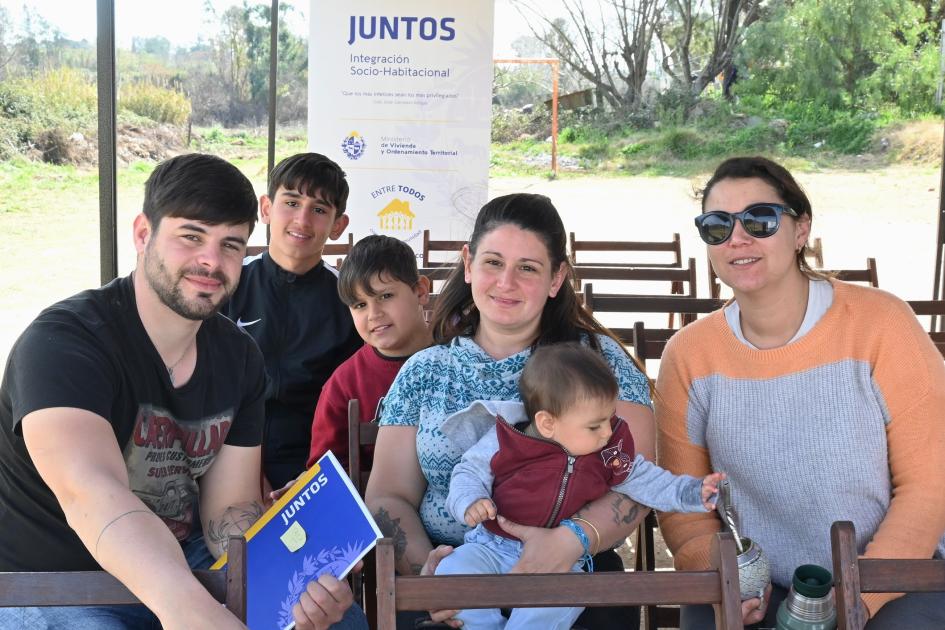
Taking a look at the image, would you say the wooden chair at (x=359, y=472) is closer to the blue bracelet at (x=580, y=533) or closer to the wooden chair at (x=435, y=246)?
the blue bracelet at (x=580, y=533)

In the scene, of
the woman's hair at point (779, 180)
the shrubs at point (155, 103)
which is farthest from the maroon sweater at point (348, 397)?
the shrubs at point (155, 103)

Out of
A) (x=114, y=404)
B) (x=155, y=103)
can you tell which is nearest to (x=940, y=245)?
(x=114, y=404)

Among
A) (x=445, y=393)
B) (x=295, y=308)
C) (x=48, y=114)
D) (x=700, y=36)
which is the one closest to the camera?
(x=445, y=393)

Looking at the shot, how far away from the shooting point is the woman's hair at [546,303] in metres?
2.39

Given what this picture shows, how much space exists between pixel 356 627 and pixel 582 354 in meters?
0.76

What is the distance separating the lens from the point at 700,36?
797 inches

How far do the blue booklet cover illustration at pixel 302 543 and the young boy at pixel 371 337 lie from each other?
842 millimetres

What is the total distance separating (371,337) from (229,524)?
2.41 feet

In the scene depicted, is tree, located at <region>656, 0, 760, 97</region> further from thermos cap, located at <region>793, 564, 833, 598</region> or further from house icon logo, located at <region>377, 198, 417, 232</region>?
thermos cap, located at <region>793, 564, 833, 598</region>

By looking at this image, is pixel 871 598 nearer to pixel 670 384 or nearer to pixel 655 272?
pixel 670 384

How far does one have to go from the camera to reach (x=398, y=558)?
7.09 feet

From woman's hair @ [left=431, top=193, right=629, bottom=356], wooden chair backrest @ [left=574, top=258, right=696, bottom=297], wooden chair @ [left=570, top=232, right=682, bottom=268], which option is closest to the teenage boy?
woman's hair @ [left=431, top=193, right=629, bottom=356]

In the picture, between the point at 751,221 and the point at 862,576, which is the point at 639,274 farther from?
the point at 862,576

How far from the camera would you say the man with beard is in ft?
5.46
